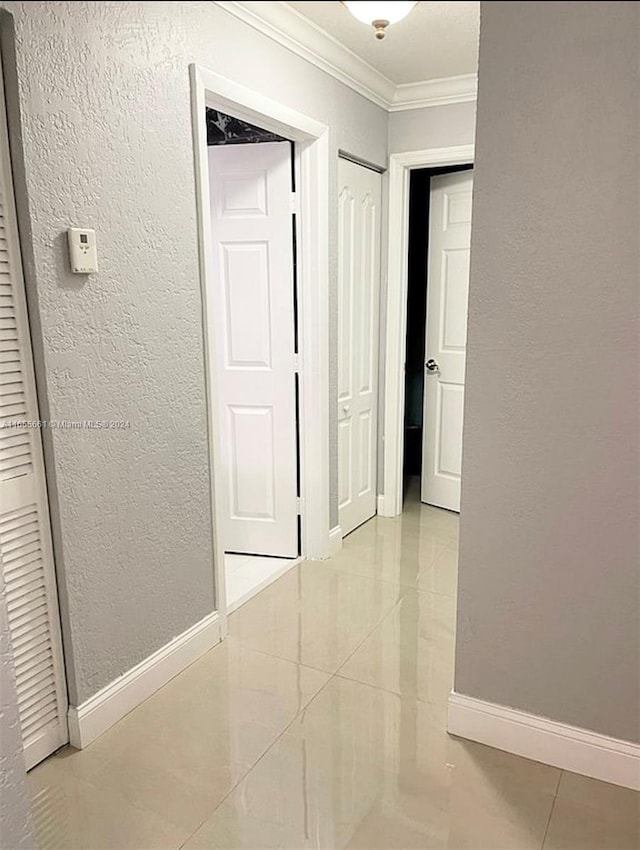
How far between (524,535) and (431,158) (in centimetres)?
228

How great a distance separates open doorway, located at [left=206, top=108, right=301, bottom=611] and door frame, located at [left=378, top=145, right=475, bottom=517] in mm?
787

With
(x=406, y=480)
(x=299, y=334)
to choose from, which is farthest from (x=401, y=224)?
(x=406, y=480)

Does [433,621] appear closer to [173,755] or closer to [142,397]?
[173,755]

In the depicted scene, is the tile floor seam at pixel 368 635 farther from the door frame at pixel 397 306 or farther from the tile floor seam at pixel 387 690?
the door frame at pixel 397 306

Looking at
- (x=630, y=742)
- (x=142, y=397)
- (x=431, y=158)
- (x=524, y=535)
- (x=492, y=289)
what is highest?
(x=431, y=158)

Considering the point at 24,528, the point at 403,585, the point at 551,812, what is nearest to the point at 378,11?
the point at 24,528

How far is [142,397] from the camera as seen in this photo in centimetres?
203

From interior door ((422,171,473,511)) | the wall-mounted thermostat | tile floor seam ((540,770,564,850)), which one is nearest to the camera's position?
tile floor seam ((540,770,564,850))

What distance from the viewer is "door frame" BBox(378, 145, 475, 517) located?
3.35 meters

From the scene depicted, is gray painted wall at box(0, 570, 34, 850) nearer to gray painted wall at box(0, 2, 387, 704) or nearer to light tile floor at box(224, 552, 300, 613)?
gray painted wall at box(0, 2, 387, 704)

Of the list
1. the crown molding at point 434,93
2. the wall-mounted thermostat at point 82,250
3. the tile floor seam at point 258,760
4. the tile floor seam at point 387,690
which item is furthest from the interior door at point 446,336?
the wall-mounted thermostat at point 82,250

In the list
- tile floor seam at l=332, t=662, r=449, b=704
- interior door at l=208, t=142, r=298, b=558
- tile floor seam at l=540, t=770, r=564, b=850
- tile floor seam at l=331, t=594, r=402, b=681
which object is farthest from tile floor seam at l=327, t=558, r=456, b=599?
tile floor seam at l=540, t=770, r=564, b=850

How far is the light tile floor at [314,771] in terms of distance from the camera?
1629 mm

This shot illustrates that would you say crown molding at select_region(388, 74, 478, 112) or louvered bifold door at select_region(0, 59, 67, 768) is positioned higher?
crown molding at select_region(388, 74, 478, 112)
